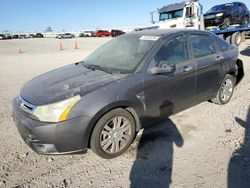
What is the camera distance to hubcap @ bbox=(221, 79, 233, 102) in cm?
492

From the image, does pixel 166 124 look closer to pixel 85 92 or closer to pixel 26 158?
pixel 85 92

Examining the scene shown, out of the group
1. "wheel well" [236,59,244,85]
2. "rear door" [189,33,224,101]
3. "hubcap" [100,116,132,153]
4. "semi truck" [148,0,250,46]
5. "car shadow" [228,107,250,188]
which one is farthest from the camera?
"semi truck" [148,0,250,46]

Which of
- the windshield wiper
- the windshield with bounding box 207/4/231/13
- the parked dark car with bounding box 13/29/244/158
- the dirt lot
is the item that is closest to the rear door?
the parked dark car with bounding box 13/29/244/158

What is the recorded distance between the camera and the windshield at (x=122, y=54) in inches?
140

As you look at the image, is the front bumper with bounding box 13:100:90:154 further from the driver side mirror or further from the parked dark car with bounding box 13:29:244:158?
the driver side mirror

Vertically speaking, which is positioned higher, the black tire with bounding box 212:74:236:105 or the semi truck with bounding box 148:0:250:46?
the semi truck with bounding box 148:0:250:46

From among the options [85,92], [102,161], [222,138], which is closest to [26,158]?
[102,161]

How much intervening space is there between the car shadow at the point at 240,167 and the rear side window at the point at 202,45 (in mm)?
1641

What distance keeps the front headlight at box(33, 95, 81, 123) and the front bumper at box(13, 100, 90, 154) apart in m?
0.06

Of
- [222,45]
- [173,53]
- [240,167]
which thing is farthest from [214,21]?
[240,167]

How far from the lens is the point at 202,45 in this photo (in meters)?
4.34

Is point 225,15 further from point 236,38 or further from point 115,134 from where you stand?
point 115,134

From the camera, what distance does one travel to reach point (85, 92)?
9.74ft

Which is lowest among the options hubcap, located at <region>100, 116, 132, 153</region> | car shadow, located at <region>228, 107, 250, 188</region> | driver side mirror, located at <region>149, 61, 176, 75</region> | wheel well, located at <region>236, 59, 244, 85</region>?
car shadow, located at <region>228, 107, 250, 188</region>
